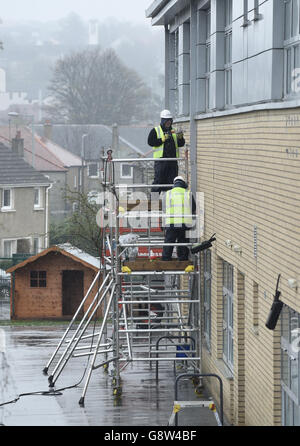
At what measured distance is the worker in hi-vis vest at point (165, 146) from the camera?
18.2 m

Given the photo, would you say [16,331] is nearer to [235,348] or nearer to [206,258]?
[206,258]

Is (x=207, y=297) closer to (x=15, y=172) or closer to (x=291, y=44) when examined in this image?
(x=291, y=44)

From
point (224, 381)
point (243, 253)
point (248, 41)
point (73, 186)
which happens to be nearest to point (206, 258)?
point (224, 381)

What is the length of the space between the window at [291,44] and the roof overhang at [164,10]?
25.4ft

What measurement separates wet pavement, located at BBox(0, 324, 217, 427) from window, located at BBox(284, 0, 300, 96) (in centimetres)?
521

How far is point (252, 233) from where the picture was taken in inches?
499

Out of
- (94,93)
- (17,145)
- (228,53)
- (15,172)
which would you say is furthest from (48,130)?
(228,53)

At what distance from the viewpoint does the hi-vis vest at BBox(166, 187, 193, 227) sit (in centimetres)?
1692

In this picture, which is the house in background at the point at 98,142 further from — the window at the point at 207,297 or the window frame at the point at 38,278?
the window at the point at 207,297

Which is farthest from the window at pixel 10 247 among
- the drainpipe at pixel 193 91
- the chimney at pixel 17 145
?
the drainpipe at pixel 193 91

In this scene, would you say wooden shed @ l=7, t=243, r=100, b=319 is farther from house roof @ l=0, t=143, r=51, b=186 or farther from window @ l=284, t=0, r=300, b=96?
window @ l=284, t=0, r=300, b=96

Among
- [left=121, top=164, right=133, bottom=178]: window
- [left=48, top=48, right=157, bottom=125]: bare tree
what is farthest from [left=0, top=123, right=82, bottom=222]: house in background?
[left=48, top=48, right=157, bottom=125]: bare tree

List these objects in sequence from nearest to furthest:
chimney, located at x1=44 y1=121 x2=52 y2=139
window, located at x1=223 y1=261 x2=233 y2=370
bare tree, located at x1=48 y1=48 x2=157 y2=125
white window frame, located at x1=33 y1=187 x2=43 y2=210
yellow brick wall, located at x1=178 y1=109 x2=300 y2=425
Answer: yellow brick wall, located at x1=178 y1=109 x2=300 y2=425
window, located at x1=223 y1=261 x2=233 y2=370
white window frame, located at x1=33 y1=187 x2=43 y2=210
chimney, located at x1=44 y1=121 x2=52 y2=139
bare tree, located at x1=48 y1=48 x2=157 y2=125

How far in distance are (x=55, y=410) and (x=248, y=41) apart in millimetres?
6553
